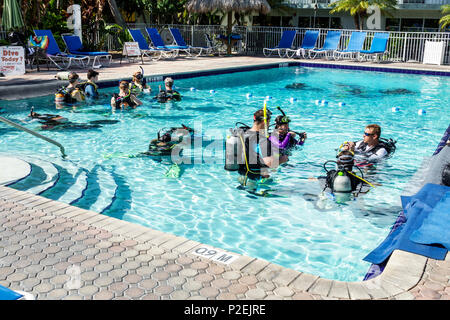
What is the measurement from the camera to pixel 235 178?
22.2 ft

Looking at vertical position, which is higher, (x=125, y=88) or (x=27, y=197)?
(x=125, y=88)

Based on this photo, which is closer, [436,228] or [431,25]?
[436,228]

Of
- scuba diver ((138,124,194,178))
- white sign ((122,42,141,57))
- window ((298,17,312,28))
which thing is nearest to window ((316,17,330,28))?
window ((298,17,312,28))

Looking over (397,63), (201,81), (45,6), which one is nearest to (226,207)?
(201,81)

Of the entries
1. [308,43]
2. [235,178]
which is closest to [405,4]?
[308,43]

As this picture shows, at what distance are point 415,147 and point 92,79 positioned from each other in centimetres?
735

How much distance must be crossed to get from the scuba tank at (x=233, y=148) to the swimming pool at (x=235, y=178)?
10.0 inches

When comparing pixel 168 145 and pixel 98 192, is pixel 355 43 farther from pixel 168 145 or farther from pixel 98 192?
pixel 98 192

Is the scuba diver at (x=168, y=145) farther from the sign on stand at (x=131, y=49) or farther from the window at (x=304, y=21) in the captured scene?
the window at (x=304, y=21)

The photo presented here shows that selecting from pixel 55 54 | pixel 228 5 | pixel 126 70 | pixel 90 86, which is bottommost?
pixel 90 86

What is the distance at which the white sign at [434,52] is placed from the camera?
787 inches

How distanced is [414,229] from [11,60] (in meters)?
12.1

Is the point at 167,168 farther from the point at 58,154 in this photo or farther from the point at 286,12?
the point at 286,12

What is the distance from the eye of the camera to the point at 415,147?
8914 mm
